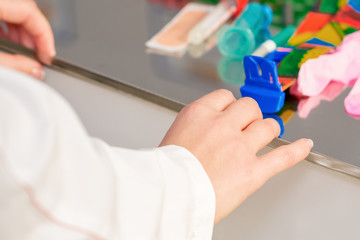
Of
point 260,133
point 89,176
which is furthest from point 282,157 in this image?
point 89,176

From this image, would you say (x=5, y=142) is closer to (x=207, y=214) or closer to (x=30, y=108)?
(x=30, y=108)

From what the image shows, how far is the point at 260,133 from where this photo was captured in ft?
1.48

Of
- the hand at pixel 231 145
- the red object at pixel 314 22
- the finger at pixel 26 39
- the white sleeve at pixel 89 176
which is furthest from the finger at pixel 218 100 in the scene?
the finger at pixel 26 39

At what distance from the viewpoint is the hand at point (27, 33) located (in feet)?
2.03

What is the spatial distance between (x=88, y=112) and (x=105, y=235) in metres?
0.37

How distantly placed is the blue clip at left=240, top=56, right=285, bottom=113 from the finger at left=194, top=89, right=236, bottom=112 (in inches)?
2.1

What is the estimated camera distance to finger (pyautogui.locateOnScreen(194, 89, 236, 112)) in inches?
18.6

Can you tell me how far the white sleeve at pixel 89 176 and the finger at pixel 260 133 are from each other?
82 mm

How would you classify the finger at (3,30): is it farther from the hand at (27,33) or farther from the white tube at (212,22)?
the white tube at (212,22)

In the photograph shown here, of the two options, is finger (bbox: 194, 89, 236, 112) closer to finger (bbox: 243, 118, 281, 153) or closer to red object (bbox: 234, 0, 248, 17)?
finger (bbox: 243, 118, 281, 153)

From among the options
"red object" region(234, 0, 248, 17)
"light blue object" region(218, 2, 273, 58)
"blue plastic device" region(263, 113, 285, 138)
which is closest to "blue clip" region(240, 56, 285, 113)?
"blue plastic device" region(263, 113, 285, 138)

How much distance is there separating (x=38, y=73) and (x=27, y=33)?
8 cm

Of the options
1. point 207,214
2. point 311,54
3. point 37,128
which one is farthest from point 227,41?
point 37,128

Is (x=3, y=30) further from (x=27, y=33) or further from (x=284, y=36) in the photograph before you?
(x=284, y=36)
